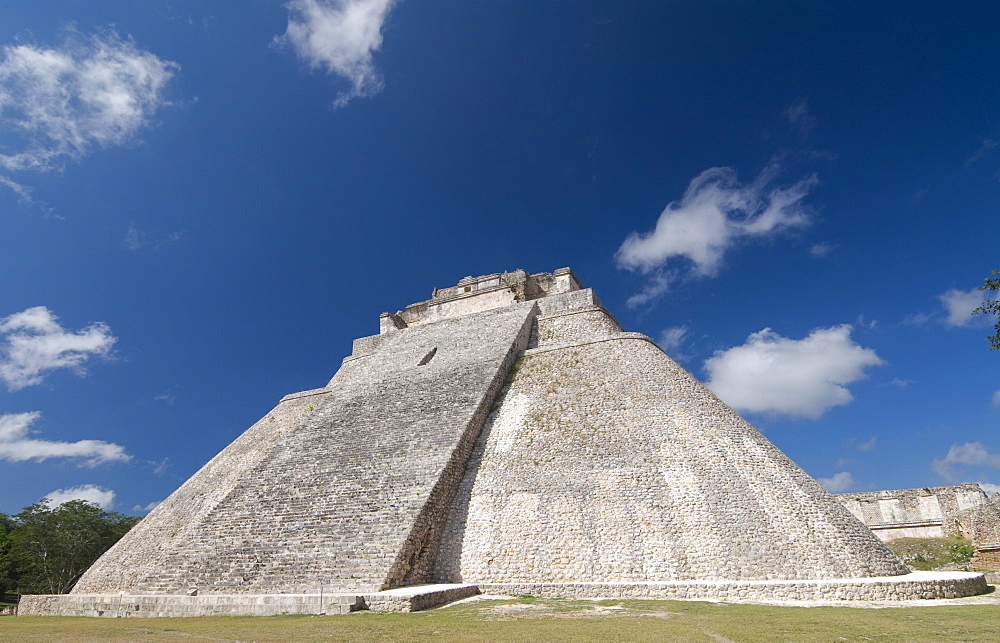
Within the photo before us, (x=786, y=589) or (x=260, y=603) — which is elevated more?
(x=260, y=603)

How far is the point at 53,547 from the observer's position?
93.5 feet

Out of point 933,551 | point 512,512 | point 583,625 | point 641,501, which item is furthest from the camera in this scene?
point 933,551

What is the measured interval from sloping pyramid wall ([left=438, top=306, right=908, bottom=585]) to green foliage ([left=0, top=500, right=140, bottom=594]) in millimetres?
28188

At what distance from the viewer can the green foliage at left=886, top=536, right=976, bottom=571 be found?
14789 mm

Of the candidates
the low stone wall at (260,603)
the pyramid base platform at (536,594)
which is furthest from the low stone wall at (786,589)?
the low stone wall at (260,603)

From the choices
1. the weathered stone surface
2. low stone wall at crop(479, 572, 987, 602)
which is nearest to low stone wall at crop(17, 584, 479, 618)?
low stone wall at crop(479, 572, 987, 602)

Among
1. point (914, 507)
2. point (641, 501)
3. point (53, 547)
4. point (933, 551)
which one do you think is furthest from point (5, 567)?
point (914, 507)

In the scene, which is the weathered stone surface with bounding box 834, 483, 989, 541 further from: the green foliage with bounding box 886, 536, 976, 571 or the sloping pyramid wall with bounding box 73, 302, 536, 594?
the sloping pyramid wall with bounding box 73, 302, 536, 594

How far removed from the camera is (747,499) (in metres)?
10.6

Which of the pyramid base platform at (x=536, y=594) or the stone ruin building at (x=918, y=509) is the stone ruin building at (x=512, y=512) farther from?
the stone ruin building at (x=918, y=509)

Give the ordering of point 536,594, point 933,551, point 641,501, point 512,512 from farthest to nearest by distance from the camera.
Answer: point 933,551 < point 512,512 < point 641,501 < point 536,594

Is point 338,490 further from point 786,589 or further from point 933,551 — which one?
point 933,551

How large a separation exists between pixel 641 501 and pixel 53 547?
3255 cm

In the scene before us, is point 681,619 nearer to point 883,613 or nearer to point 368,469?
point 883,613
